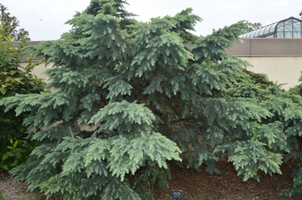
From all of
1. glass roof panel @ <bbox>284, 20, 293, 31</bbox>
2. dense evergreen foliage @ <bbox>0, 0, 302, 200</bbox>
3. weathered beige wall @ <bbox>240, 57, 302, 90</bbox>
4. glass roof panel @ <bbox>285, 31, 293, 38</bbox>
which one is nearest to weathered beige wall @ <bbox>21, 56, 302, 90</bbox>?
weathered beige wall @ <bbox>240, 57, 302, 90</bbox>

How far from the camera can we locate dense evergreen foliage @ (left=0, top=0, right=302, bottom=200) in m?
2.35

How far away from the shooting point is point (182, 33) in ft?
9.77

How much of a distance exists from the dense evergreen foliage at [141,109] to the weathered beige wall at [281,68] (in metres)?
2.45

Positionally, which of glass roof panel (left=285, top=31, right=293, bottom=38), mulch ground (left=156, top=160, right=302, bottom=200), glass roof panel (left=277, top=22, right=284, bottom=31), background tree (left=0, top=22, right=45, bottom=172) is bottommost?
mulch ground (left=156, top=160, right=302, bottom=200)

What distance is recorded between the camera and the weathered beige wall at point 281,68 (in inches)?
215

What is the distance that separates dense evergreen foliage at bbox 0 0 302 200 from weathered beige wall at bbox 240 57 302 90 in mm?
2455

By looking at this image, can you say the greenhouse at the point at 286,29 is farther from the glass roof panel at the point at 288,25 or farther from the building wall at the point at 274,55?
the building wall at the point at 274,55

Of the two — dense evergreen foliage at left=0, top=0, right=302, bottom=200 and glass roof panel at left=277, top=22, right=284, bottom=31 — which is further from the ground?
glass roof panel at left=277, top=22, right=284, bottom=31

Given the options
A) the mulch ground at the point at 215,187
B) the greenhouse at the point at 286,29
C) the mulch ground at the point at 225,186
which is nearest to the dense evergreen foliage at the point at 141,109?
the mulch ground at the point at 215,187

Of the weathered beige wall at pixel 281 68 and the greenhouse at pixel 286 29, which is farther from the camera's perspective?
the greenhouse at pixel 286 29

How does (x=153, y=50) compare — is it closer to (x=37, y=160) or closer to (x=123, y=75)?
(x=123, y=75)

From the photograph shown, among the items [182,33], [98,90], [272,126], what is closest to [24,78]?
[98,90]

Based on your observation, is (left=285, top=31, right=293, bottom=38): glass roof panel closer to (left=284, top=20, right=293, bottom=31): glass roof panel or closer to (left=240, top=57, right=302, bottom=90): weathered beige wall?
(left=284, top=20, right=293, bottom=31): glass roof panel

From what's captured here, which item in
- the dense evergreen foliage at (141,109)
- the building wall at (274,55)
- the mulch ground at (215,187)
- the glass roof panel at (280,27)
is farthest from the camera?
the glass roof panel at (280,27)
